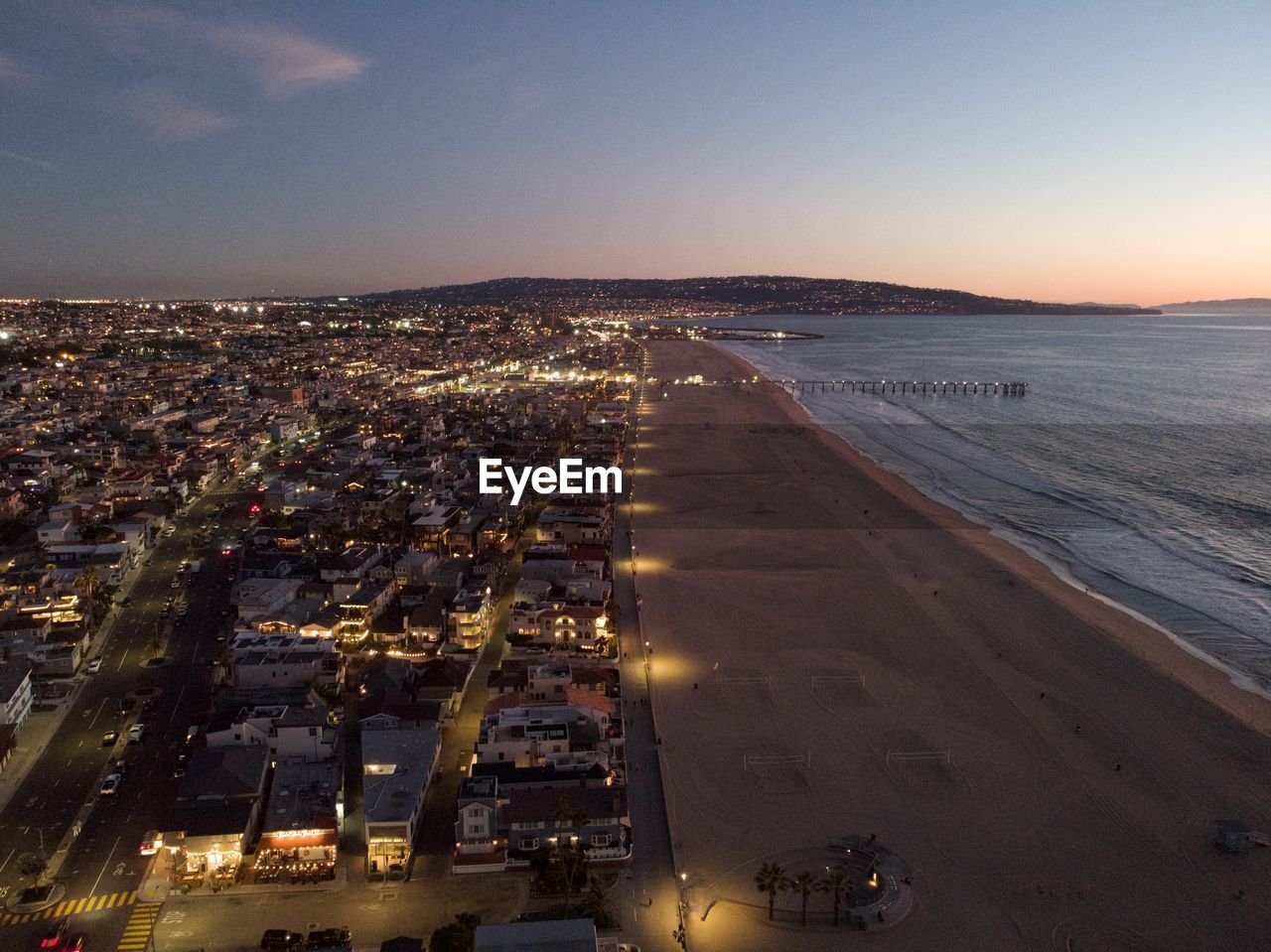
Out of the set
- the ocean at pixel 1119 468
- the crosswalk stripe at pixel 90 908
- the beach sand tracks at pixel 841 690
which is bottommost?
the crosswalk stripe at pixel 90 908

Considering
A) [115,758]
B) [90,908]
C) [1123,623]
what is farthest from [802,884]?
[1123,623]

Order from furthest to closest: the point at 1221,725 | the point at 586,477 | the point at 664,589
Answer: the point at 586,477 < the point at 664,589 < the point at 1221,725

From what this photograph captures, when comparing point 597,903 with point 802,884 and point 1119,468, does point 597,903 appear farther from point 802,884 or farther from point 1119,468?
point 1119,468

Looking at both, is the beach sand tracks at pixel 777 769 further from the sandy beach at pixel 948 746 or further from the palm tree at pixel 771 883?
the palm tree at pixel 771 883

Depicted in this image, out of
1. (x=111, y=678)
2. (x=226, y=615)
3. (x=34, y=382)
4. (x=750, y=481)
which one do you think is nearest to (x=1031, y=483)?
A: (x=750, y=481)

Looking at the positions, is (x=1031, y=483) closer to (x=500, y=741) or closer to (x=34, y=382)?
(x=500, y=741)

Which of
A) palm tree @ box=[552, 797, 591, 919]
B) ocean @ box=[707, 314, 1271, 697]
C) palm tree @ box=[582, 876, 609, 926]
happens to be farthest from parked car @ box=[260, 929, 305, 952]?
ocean @ box=[707, 314, 1271, 697]

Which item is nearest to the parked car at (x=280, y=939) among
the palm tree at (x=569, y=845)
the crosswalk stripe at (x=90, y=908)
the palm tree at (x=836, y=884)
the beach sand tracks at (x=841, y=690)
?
the crosswalk stripe at (x=90, y=908)

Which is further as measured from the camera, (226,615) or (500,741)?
(226,615)
